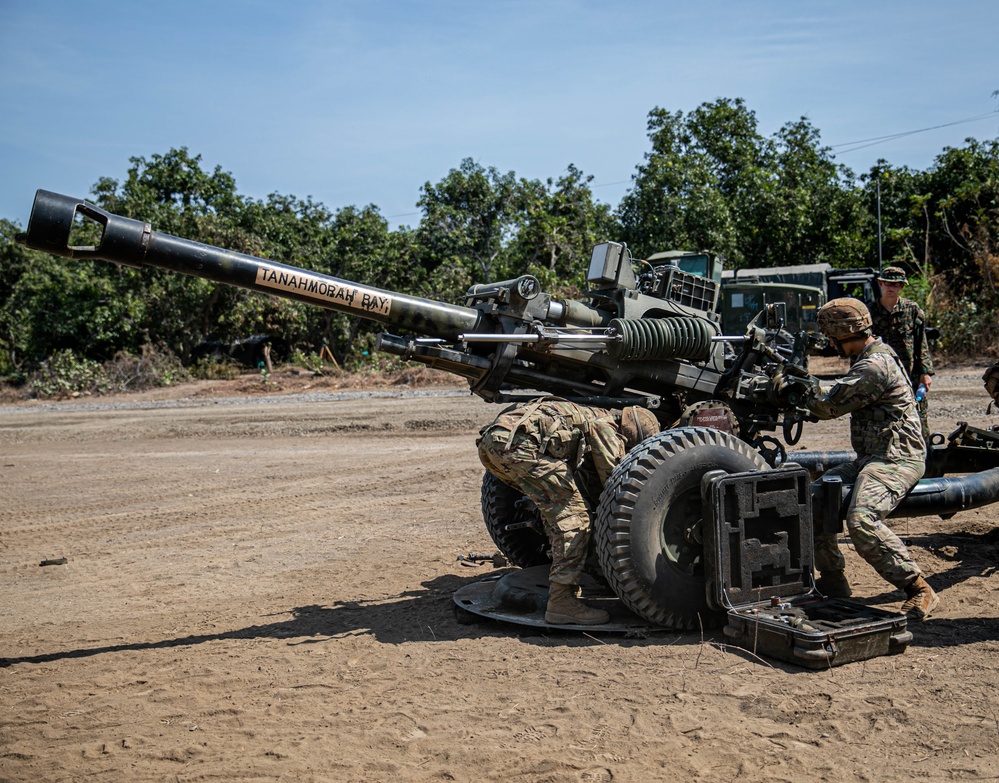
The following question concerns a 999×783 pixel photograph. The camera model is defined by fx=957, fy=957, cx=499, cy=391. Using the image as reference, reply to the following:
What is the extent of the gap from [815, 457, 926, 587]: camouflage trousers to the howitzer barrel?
248cm

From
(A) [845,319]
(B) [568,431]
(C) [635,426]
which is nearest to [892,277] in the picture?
(A) [845,319]

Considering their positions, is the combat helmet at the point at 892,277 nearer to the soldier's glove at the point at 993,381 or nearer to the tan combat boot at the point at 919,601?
the soldier's glove at the point at 993,381

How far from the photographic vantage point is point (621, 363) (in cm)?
609

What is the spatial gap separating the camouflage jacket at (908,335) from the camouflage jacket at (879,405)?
3214 millimetres

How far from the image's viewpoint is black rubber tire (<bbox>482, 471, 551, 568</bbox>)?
6762mm

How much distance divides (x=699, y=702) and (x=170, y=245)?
11.7 ft

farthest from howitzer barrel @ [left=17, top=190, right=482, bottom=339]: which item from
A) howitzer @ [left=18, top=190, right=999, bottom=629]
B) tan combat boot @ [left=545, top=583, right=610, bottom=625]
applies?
tan combat boot @ [left=545, top=583, right=610, bottom=625]

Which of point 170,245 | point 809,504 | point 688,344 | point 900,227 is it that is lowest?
point 809,504

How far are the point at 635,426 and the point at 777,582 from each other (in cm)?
122

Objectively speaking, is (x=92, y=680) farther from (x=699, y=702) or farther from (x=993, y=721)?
(x=993, y=721)

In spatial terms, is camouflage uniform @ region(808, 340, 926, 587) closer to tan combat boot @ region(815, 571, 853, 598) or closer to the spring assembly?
tan combat boot @ region(815, 571, 853, 598)

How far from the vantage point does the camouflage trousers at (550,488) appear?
553 cm

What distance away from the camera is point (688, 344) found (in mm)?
6137

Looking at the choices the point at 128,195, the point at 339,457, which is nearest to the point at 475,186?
the point at 128,195
